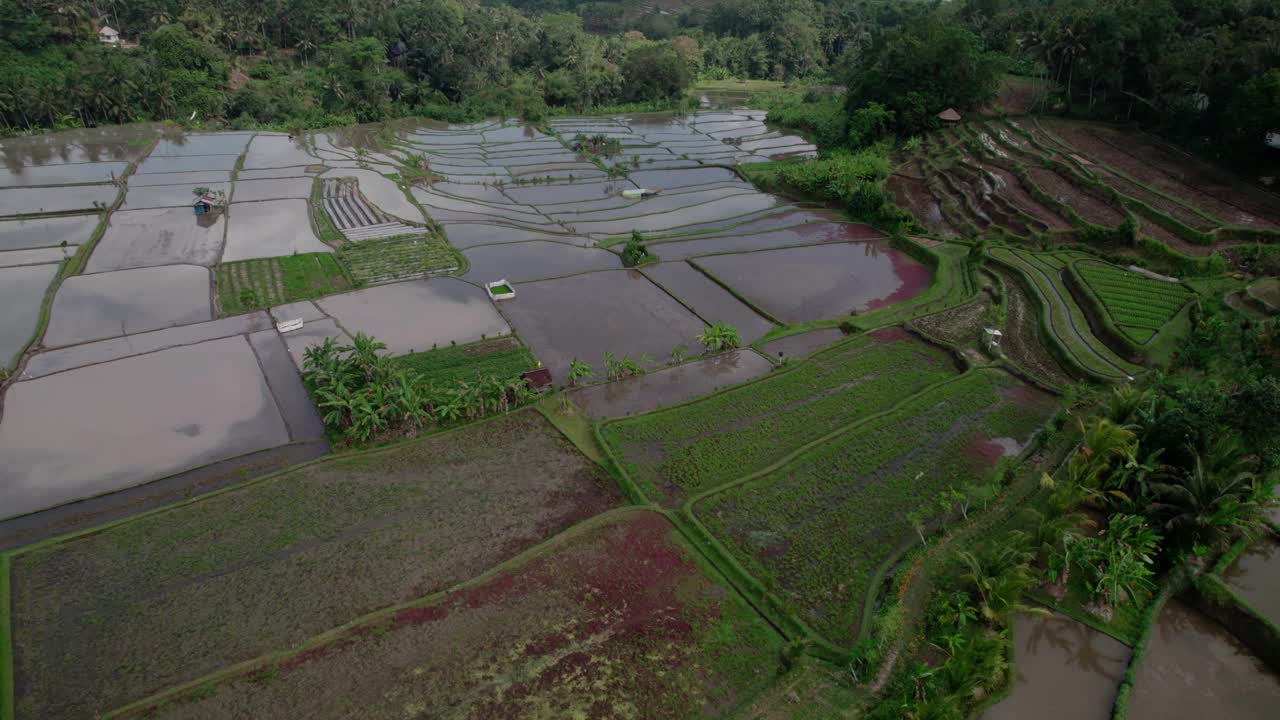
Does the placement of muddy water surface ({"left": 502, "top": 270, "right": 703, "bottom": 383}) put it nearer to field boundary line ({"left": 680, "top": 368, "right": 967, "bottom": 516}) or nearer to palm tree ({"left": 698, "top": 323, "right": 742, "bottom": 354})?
Result: palm tree ({"left": 698, "top": 323, "right": 742, "bottom": 354})

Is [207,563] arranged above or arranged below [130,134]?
below

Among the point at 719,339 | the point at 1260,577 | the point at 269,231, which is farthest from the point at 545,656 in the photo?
the point at 269,231

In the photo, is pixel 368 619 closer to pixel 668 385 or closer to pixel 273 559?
pixel 273 559

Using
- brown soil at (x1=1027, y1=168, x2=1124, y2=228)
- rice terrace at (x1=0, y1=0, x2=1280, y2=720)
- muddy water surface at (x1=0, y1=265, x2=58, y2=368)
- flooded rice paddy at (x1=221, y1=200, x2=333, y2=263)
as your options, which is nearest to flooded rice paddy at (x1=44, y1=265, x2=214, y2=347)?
rice terrace at (x1=0, y1=0, x2=1280, y2=720)

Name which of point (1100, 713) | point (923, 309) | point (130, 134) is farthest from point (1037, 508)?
point (130, 134)

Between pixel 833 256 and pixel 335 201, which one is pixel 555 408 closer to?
pixel 833 256

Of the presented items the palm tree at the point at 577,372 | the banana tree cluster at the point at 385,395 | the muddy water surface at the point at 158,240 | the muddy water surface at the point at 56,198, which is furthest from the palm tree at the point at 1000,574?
the muddy water surface at the point at 56,198

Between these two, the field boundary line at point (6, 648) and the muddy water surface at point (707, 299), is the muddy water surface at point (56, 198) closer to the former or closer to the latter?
the field boundary line at point (6, 648)
